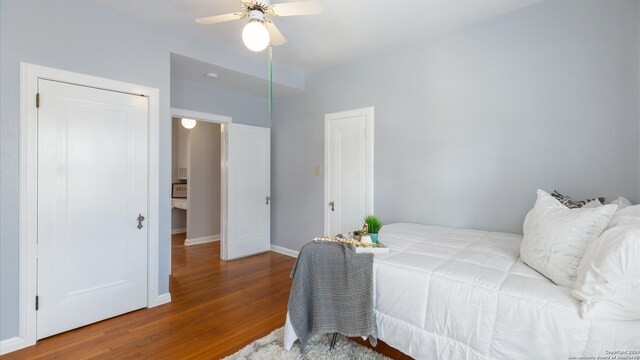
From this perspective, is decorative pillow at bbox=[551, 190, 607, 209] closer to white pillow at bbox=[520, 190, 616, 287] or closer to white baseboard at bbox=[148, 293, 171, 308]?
white pillow at bbox=[520, 190, 616, 287]

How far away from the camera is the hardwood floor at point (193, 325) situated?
2.09 metres

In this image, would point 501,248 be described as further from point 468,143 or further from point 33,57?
point 33,57

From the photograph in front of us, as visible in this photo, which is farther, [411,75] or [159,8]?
[411,75]

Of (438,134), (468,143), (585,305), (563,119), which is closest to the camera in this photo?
(585,305)

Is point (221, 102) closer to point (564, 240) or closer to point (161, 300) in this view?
point (161, 300)

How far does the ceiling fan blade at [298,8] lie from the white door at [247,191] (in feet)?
8.12

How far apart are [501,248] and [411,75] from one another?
6.78 ft

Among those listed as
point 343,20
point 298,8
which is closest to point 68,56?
point 298,8

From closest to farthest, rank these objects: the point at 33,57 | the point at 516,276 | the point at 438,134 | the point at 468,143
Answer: the point at 516,276, the point at 33,57, the point at 468,143, the point at 438,134

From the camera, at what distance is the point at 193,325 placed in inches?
96.8

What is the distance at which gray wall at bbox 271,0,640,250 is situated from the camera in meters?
2.20

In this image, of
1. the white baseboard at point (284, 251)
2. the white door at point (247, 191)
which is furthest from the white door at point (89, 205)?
the white baseboard at point (284, 251)

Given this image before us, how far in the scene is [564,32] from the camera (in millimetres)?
2383

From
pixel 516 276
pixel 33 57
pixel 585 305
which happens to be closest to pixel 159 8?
pixel 33 57
